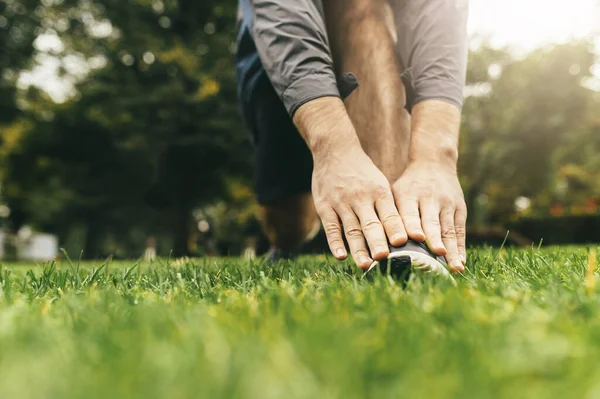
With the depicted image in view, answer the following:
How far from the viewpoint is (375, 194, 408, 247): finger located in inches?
76.3

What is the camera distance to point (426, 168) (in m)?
2.20

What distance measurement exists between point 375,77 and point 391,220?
935mm

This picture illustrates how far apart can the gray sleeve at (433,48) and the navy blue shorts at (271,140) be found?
1010mm

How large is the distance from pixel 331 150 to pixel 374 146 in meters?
0.38

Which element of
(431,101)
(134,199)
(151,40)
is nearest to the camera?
(431,101)

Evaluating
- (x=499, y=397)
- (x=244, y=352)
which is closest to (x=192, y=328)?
(x=244, y=352)

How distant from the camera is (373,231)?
197cm

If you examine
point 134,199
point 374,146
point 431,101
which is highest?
point 431,101

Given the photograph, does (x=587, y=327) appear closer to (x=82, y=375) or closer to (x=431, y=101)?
(x=82, y=375)

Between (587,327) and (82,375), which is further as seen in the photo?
(587,327)

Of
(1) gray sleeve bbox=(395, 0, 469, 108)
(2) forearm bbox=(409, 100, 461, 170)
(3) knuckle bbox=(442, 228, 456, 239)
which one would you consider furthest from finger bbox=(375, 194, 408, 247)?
(1) gray sleeve bbox=(395, 0, 469, 108)

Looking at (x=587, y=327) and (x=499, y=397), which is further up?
(x=499, y=397)

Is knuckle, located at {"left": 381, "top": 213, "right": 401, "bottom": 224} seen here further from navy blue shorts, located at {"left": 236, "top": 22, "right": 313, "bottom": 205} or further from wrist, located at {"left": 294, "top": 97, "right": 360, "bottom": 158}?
navy blue shorts, located at {"left": 236, "top": 22, "right": 313, "bottom": 205}

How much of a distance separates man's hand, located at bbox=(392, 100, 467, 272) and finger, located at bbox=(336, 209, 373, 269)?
6.8 inches
